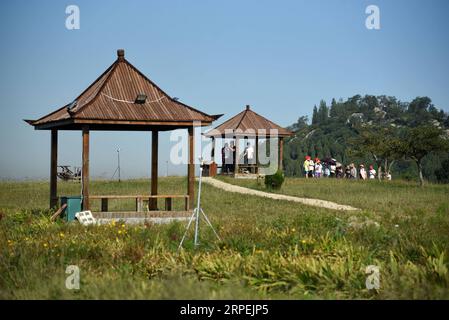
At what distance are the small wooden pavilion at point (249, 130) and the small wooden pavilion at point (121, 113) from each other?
14.9m

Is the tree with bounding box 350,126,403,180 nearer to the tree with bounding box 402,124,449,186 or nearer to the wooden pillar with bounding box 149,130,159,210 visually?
the tree with bounding box 402,124,449,186

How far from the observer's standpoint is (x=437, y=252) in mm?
8914

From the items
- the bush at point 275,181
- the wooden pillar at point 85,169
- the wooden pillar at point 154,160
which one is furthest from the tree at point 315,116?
the wooden pillar at point 85,169

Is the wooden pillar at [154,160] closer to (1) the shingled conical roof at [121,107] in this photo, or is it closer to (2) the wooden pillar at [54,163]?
(1) the shingled conical roof at [121,107]

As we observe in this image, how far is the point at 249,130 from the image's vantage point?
3275 cm

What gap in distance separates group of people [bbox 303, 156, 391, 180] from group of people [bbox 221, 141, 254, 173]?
498cm

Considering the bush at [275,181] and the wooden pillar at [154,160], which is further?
the bush at [275,181]

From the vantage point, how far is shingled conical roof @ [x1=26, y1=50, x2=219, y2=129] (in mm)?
15617

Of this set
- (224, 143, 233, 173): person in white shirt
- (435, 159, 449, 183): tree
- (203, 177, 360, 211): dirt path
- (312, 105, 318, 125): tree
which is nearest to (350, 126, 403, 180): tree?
(224, 143, 233, 173): person in white shirt

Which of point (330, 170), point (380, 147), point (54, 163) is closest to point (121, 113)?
point (54, 163)

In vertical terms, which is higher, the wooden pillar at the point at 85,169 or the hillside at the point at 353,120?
the hillside at the point at 353,120

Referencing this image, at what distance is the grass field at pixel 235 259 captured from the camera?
7555mm

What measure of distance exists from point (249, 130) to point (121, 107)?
55.7 ft

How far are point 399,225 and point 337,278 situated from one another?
16.8ft
